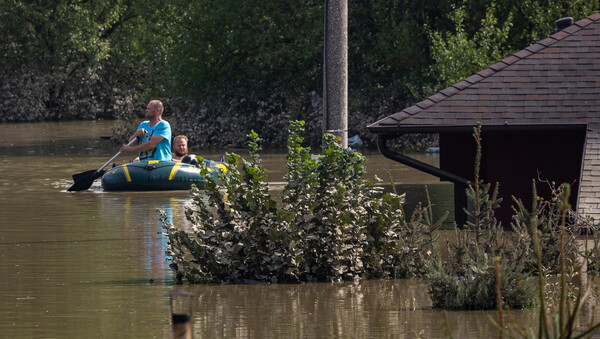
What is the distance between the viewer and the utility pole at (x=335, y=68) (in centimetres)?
1461

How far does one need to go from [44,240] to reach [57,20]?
43.6 m

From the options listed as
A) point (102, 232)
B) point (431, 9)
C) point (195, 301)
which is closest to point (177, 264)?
point (195, 301)

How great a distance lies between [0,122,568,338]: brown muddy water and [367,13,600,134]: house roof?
3237mm

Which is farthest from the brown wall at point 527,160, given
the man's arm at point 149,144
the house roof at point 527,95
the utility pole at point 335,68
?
the man's arm at point 149,144

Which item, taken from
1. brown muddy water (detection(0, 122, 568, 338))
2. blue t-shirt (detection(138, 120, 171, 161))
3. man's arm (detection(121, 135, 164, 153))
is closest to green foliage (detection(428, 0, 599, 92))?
blue t-shirt (detection(138, 120, 171, 161))

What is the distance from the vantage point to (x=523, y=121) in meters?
17.3

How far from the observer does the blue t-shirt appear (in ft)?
78.9

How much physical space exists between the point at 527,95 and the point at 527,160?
3.10 feet

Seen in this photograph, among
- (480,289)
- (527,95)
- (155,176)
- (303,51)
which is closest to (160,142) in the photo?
(155,176)

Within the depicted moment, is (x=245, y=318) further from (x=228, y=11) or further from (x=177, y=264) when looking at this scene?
(x=228, y=11)

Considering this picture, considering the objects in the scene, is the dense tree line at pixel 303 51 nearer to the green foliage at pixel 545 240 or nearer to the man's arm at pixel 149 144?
the man's arm at pixel 149 144

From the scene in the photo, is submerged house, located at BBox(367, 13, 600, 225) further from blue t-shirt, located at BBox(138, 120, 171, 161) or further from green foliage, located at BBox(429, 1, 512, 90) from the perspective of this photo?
green foliage, located at BBox(429, 1, 512, 90)

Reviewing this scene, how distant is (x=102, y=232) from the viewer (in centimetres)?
1805

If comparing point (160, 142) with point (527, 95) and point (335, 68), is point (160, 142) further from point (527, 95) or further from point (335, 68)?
point (335, 68)
